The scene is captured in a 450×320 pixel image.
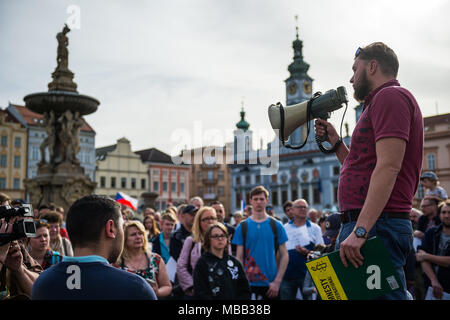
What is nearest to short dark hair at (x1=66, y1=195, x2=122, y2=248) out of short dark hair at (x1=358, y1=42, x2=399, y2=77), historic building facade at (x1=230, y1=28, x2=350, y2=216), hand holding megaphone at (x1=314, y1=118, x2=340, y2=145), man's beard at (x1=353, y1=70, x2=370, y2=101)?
hand holding megaphone at (x1=314, y1=118, x2=340, y2=145)

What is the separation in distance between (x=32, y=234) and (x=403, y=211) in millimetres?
2259

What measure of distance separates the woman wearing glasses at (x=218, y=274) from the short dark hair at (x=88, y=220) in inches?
133

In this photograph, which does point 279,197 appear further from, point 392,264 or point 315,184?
point 392,264

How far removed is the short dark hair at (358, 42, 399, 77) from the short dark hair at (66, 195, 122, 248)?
1.81m

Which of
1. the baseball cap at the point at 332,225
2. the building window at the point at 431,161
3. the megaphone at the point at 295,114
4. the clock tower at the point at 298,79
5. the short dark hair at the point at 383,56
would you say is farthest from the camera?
the clock tower at the point at 298,79

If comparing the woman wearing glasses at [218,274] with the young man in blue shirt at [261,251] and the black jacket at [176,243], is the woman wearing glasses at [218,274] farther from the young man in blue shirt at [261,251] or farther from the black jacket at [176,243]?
the black jacket at [176,243]

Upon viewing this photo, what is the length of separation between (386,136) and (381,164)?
16 centimetres

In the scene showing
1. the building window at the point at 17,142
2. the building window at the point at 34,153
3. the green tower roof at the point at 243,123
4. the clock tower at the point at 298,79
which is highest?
the clock tower at the point at 298,79

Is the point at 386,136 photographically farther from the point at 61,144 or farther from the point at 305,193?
the point at 305,193

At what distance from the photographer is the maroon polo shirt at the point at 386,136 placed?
285 centimetres

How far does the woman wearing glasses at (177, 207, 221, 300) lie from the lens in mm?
6914

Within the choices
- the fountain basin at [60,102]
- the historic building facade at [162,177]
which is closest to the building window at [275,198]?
the historic building facade at [162,177]

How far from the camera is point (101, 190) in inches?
2815
